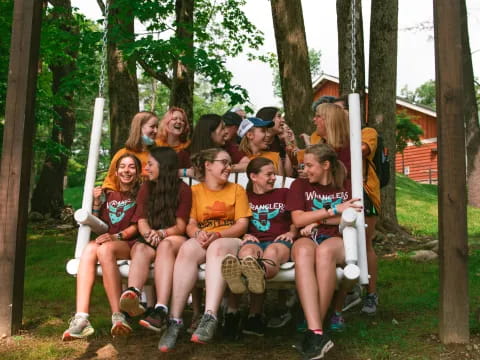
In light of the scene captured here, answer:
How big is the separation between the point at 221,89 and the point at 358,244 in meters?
4.22

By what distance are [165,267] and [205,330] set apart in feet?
1.52

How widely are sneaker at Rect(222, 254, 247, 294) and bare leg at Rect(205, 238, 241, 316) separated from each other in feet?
0.38

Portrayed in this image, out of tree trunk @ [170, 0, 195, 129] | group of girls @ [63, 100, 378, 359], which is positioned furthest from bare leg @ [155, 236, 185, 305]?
tree trunk @ [170, 0, 195, 129]

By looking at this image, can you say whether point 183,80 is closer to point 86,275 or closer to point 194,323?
point 194,323

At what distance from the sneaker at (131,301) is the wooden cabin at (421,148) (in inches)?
924

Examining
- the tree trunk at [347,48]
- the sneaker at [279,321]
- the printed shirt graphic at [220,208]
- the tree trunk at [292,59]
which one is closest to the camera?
the printed shirt graphic at [220,208]

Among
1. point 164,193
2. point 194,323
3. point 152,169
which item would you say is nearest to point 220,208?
point 164,193

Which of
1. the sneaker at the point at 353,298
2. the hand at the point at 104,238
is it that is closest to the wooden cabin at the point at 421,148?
the sneaker at the point at 353,298

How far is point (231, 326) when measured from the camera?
3824 millimetres

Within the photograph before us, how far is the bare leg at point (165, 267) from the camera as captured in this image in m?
3.33

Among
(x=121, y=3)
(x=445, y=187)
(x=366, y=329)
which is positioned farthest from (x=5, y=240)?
(x=121, y=3)

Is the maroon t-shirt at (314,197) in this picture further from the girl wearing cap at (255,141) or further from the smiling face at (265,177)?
the girl wearing cap at (255,141)

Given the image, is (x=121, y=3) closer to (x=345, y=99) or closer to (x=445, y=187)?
(x=345, y=99)

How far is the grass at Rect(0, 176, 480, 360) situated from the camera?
3551 mm
